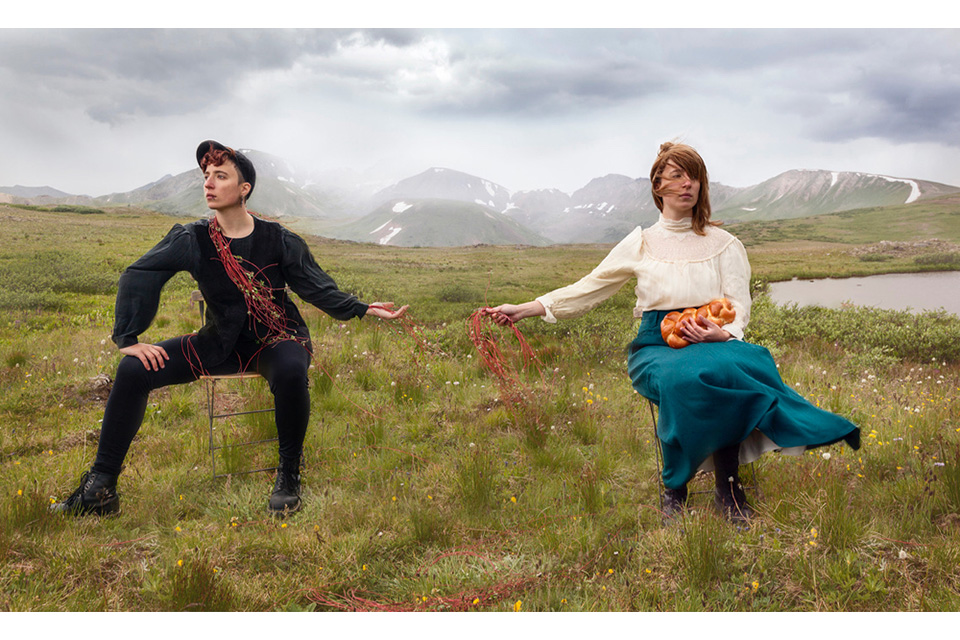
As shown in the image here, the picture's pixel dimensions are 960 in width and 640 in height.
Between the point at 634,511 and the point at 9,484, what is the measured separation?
12.1 ft

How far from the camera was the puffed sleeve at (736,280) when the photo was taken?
2855 millimetres

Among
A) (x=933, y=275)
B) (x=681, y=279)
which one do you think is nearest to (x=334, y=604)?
(x=681, y=279)

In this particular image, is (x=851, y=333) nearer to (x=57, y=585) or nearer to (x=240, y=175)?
(x=240, y=175)

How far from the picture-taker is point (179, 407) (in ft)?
14.9

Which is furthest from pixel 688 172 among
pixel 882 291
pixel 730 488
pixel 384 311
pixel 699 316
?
pixel 882 291

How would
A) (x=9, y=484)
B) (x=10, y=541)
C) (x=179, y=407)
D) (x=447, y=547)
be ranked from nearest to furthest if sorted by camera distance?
(x=10, y=541) < (x=447, y=547) < (x=9, y=484) < (x=179, y=407)

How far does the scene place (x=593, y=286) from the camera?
3.09 m

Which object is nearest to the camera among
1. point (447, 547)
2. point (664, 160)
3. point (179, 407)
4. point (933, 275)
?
point (447, 547)

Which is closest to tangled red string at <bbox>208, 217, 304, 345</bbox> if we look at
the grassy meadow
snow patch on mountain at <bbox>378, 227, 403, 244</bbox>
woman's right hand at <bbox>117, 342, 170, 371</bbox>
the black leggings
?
the black leggings

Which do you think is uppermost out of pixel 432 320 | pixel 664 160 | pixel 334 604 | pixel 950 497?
pixel 664 160

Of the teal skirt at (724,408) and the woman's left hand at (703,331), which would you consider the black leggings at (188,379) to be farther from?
the woman's left hand at (703,331)

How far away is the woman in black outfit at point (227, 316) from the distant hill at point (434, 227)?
701cm

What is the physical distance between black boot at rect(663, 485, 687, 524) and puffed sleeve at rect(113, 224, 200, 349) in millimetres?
3081

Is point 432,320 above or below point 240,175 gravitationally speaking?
below
